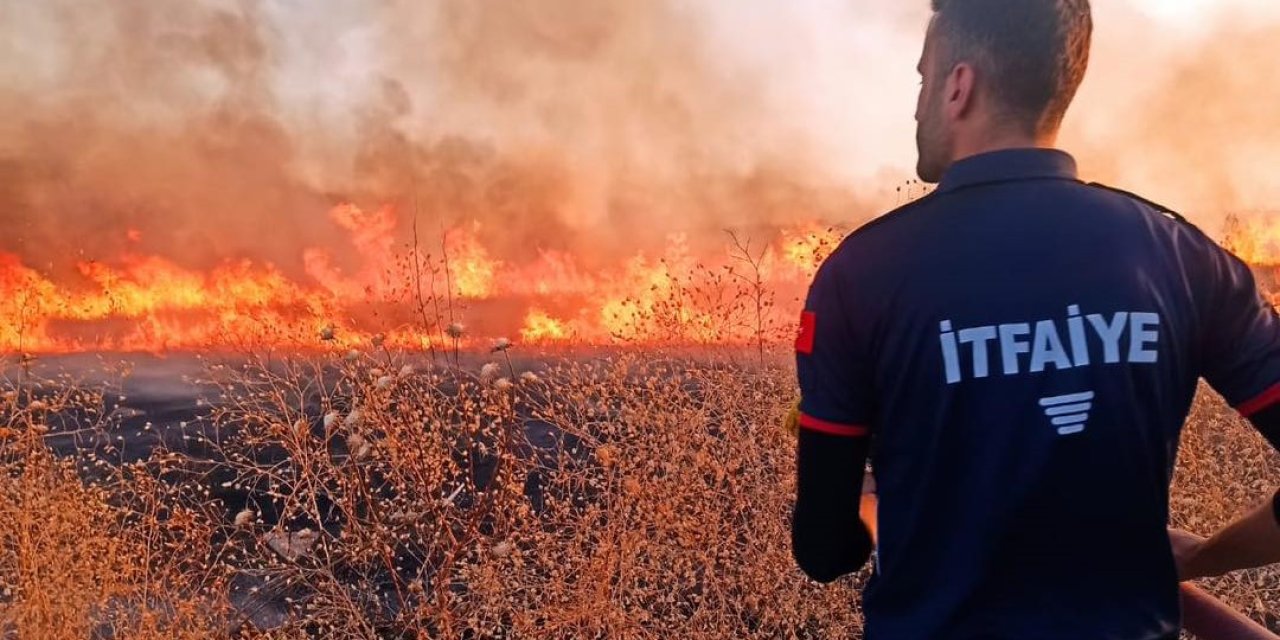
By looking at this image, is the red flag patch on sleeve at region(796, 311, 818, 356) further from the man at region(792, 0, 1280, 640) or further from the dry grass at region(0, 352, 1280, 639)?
the dry grass at region(0, 352, 1280, 639)

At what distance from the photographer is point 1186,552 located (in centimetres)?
126

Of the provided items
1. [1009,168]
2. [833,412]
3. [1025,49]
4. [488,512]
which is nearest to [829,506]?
[833,412]

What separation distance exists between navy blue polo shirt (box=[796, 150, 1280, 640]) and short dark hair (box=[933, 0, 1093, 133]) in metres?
0.09

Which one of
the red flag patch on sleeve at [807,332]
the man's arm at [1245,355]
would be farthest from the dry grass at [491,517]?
the man's arm at [1245,355]

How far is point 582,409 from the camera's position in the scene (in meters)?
4.28

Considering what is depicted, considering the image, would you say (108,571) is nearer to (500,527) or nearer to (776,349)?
(500,527)

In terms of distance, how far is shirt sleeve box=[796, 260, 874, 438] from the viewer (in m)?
1.12

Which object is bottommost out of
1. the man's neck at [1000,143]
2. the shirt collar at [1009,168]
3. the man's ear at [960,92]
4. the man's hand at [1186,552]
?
the man's hand at [1186,552]

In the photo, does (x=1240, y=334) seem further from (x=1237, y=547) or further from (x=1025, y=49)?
(x=1025, y=49)

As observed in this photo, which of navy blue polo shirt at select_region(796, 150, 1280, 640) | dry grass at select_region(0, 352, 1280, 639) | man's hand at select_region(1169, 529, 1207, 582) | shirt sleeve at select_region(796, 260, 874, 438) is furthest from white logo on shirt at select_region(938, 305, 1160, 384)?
dry grass at select_region(0, 352, 1280, 639)

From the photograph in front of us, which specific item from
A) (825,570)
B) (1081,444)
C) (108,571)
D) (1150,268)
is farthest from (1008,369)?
(108,571)

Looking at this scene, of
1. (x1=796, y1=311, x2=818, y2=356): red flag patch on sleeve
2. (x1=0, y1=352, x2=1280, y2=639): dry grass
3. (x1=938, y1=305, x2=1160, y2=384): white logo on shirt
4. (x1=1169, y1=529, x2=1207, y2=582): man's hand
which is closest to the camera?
(x1=938, y1=305, x2=1160, y2=384): white logo on shirt

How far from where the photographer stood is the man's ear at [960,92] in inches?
47.3

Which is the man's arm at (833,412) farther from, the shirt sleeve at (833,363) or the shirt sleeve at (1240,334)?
the shirt sleeve at (1240,334)
